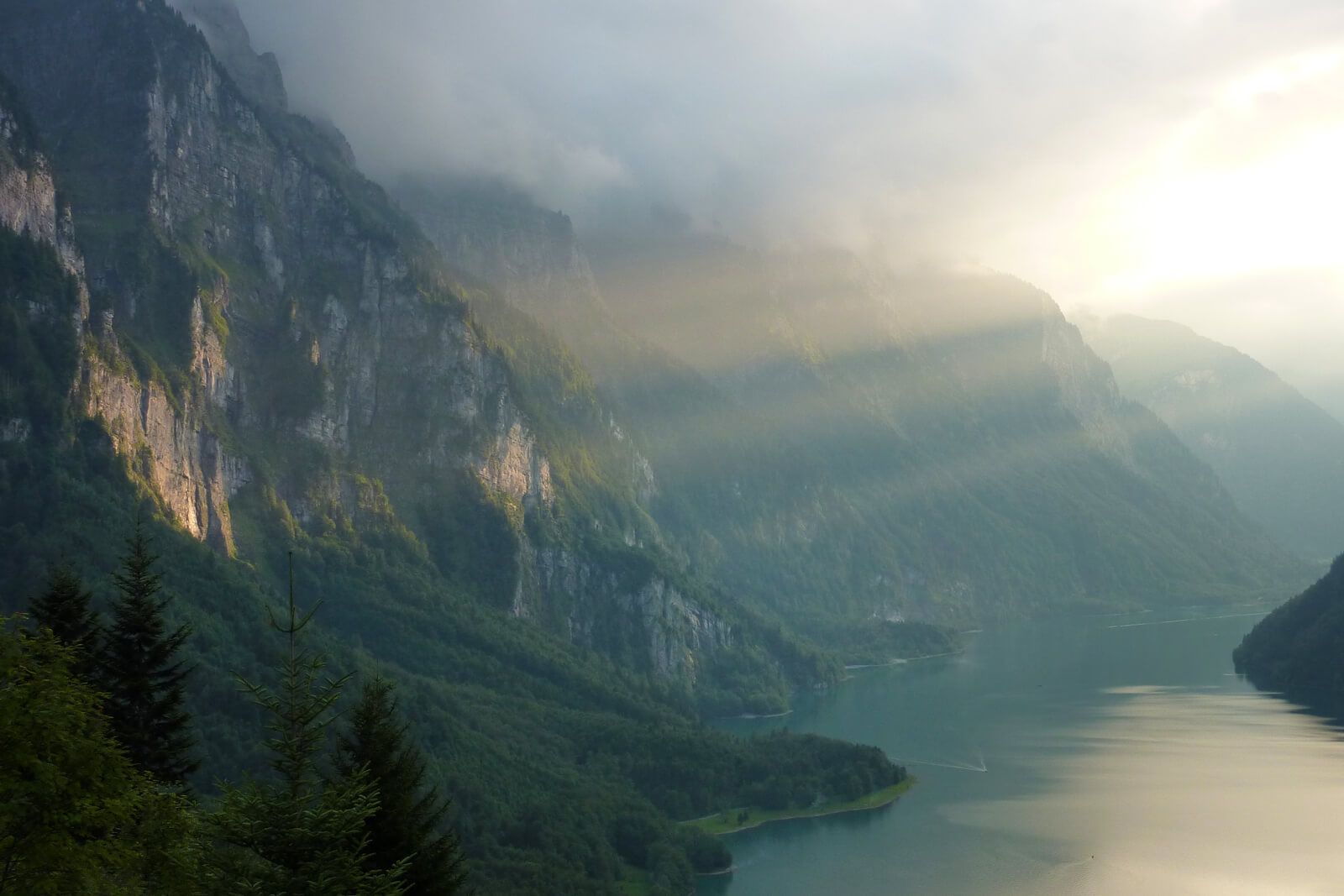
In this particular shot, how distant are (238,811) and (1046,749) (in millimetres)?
155892

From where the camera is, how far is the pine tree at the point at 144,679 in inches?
1751

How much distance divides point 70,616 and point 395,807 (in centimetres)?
2004

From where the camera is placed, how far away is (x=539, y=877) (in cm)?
10956

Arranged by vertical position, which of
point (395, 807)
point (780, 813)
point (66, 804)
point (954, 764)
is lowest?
point (780, 813)

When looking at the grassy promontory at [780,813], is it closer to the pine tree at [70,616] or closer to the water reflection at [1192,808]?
the water reflection at [1192,808]

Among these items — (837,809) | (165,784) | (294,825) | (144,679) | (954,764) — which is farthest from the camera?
(954,764)

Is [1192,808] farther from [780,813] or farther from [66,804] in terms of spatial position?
[66,804]

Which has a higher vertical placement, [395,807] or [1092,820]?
[395,807]

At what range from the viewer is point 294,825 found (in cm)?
2675

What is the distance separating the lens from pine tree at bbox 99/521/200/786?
4447 cm

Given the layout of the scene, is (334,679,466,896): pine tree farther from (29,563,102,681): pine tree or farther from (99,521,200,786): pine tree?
(29,563,102,681): pine tree

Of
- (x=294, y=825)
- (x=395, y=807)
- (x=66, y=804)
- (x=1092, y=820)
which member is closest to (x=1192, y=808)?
(x=1092, y=820)

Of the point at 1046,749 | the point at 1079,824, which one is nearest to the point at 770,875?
the point at 1079,824

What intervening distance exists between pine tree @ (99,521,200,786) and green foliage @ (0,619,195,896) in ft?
41.8
